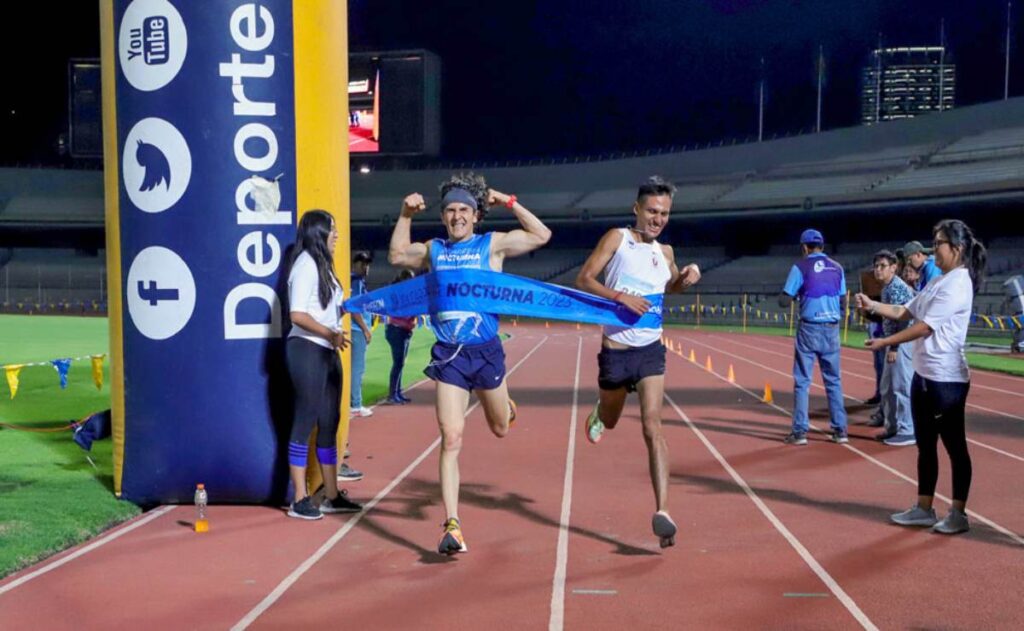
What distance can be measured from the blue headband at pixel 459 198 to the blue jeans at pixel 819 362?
5772 mm

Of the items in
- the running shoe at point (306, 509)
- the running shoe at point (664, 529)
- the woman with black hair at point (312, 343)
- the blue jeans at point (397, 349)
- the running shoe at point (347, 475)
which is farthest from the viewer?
the blue jeans at point (397, 349)

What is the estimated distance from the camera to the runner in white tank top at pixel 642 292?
618cm

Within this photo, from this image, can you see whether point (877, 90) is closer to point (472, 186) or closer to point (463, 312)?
point (472, 186)

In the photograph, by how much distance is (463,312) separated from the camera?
238 inches

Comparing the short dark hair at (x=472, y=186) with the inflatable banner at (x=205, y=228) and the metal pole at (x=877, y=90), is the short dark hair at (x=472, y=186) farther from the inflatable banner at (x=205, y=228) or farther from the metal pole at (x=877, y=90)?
the metal pole at (x=877, y=90)

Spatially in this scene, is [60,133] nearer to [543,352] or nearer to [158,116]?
[543,352]

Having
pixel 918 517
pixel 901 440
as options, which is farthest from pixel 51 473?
pixel 901 440

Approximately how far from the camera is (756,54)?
234 ft

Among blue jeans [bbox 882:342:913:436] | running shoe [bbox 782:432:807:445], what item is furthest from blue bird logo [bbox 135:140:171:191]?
blue jeans [bbox 882:342:913:436]

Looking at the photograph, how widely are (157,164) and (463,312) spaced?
267 cm

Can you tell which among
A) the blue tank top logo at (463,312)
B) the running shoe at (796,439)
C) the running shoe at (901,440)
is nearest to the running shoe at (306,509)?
the blue tank top logo at (463,312)

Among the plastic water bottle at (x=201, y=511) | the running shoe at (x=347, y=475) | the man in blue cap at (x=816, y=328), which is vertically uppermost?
the man in blue cap at (x=816, y=328)

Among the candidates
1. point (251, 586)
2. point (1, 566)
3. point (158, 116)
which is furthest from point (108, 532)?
point (158, 116)

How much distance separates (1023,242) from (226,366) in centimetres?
4637
